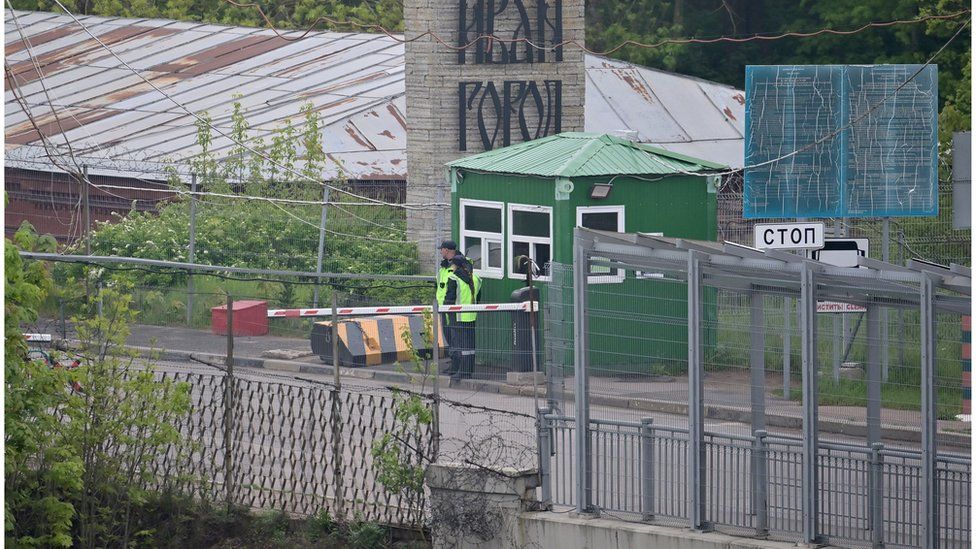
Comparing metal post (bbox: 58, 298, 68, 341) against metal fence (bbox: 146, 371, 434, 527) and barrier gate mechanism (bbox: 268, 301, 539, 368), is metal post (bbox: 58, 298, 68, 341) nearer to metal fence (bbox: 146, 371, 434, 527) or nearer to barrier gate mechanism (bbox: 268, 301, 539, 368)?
metal fence (bbox: 146, 371, 434, 527)

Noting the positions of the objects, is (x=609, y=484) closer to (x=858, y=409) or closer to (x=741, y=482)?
(x=741, y=482)

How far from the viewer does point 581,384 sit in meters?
11.2

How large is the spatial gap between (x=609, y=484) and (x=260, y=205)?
14.6 metres

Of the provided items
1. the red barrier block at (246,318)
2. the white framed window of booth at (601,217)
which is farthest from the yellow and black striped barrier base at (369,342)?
the white framed window of booth at (601,217)

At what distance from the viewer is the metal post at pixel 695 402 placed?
416 inches

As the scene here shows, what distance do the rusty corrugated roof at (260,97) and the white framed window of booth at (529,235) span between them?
9.95m

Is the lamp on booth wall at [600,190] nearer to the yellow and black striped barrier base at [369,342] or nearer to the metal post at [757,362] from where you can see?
the yellow and black striped barrier base at [369,342]

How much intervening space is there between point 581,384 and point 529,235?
322 inches

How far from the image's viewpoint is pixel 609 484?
1127 centimetres

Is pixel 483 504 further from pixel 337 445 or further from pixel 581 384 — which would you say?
pixel 337 445

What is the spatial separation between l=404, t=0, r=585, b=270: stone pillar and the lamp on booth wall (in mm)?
4760

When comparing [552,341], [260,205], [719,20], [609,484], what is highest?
[719,20]

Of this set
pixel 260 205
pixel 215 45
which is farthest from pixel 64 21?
pixel 260 205

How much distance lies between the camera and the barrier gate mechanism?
18031 mm
